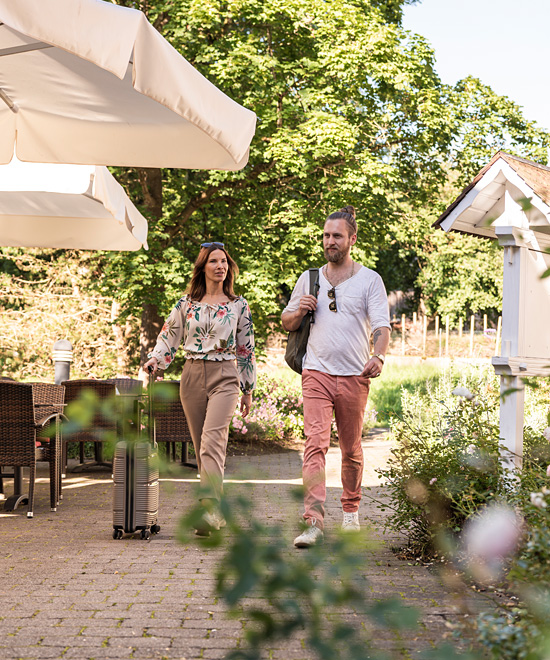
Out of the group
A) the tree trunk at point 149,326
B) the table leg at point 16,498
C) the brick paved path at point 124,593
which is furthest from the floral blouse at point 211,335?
the tree trunk at point 149,326

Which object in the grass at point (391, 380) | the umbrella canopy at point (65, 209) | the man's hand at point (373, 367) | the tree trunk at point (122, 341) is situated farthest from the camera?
the grass at point (391, 380)

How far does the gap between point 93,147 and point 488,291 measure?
96.0 ft

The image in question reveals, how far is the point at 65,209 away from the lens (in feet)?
24.4

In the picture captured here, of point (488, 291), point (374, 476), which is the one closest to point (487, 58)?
point (374, 476)

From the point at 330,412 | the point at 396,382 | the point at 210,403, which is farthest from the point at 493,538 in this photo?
the point at 396,382

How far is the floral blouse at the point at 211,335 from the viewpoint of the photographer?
5918mm

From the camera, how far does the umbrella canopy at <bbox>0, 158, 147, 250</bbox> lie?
6535mm

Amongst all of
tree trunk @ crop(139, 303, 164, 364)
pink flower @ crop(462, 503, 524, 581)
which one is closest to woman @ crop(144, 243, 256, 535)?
pink flower @ crop(462, 503, 524, 581)

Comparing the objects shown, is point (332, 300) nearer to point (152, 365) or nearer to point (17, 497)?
point (152, 365)

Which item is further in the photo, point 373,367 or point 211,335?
point 211,335

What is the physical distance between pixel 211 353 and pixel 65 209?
2434 mm

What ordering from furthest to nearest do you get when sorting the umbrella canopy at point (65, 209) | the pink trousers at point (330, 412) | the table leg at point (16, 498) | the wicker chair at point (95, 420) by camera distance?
the wicker chair at point (95, 420) < the table leg at point (16, 498) < the umbrella canopy at point (65, 209) < the pink trousers at point (330, 412)

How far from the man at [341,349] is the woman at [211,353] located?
583mm

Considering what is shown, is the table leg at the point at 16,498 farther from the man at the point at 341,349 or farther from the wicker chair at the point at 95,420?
the man at the point at 341,349
